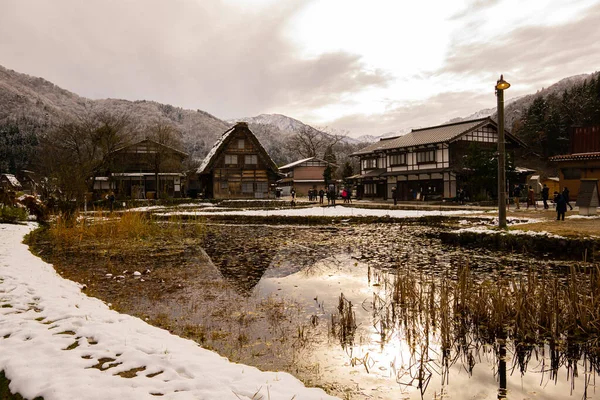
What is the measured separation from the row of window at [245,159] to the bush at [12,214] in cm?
2314

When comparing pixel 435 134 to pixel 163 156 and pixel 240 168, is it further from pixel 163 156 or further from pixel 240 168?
pixel 163 156

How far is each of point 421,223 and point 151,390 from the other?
13854 mm

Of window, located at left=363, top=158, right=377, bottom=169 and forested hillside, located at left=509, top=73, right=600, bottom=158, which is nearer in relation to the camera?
window, located at left=363, top=158, right=377, bottom=169

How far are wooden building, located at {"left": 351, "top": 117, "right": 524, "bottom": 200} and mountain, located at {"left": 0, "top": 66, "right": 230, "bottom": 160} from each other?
183ft

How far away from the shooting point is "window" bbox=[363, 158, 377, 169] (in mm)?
39812

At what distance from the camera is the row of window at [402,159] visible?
31623 millimetres

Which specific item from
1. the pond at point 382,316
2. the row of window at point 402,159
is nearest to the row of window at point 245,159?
the row of window at point 402,159

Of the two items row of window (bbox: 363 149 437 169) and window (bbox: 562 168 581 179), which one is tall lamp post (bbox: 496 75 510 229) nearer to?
window (bbox: 562 168 581 179)

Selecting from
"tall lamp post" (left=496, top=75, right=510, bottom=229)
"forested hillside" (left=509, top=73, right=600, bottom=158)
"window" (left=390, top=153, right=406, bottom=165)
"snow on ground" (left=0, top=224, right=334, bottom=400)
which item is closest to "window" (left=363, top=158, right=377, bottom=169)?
"window" (left=390, top=153, right=406, bottom=165)

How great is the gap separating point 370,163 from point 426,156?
8871 millimetres

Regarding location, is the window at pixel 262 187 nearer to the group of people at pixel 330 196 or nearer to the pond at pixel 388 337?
the group of people at pixel 330 196

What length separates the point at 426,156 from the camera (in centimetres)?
3209

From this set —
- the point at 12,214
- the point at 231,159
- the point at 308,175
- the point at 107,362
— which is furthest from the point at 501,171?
the point at 308,175

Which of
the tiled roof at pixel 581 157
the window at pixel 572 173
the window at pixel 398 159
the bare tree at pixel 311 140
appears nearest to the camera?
the tiled roof at pixel 581 157
